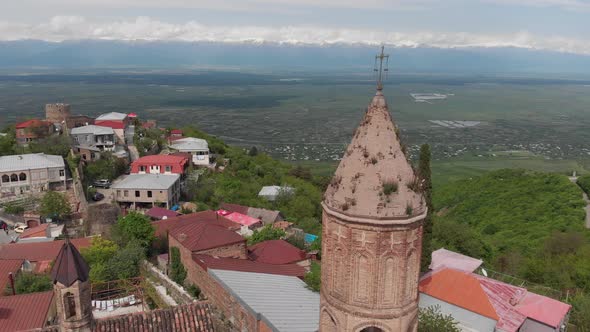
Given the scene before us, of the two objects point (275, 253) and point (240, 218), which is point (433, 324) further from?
point (240, 218)

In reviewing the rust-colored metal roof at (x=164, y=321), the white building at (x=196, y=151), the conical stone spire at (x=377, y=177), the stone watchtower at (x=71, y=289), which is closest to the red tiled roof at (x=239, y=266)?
the rust-colored metal roof at (x=164, y=321)

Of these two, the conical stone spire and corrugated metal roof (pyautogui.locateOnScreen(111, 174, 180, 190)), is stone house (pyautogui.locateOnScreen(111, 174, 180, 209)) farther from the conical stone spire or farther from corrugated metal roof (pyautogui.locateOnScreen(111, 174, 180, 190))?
the conical stone spire

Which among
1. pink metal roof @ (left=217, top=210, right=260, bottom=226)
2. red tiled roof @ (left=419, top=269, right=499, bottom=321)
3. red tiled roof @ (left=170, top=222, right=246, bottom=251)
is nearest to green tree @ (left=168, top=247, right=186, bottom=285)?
red tiled roof @ (left=170, top=222, right=246, bottom=251)

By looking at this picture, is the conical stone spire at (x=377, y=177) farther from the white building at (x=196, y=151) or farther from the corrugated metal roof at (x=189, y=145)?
the corrugated metal roof at (x=189, y=145)

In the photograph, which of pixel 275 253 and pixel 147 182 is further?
pixel 147 182

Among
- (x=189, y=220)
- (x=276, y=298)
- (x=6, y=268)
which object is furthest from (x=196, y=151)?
(x=276, y=298)

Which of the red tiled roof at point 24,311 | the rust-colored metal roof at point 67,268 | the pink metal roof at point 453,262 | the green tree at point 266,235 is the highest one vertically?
the rust-colored metal roof at point 67,268

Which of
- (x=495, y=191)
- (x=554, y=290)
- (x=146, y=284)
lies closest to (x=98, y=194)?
(x=146, y=284)
